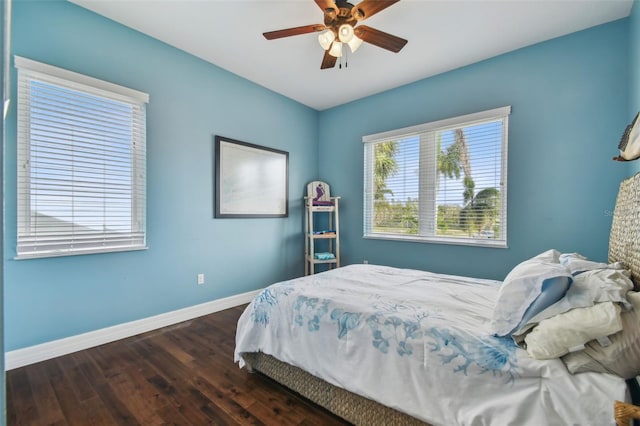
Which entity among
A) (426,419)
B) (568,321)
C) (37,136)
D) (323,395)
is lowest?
(323,395)

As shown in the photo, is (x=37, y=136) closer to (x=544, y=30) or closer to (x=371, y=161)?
(x=371, y=161)

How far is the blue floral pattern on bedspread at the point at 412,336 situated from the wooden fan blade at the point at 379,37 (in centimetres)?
188

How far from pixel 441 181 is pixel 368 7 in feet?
6.96

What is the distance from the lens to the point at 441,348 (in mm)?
1234

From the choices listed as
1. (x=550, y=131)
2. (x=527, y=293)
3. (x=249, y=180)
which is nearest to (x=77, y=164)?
(x=249, y=180)

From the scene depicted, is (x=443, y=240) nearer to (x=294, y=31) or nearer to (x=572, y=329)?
(x=572, y=329)

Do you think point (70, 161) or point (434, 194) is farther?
point (434, 194)

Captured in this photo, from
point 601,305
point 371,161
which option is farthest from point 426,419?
point 371,161

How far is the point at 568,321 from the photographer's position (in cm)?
104

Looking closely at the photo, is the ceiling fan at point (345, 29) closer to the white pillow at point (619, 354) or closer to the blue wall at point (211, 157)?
the blue wall at point (211, 157)

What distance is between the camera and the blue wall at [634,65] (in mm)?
2031

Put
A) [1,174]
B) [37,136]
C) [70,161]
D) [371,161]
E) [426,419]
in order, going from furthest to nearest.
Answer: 1. [371,161]
2. [70,161]
3. [37,136]
4. [426,419]
5. [1,174]

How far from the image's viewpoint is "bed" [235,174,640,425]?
101 centimetres

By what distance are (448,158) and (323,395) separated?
282 cm
